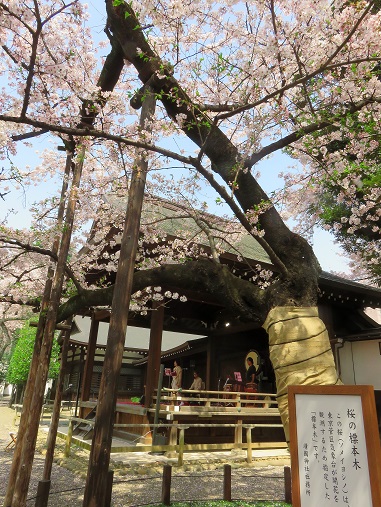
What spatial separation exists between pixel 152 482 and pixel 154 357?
3.02 meters

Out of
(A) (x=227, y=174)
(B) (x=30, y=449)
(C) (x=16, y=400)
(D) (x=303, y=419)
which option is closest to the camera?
(D) (x=303, y=419)

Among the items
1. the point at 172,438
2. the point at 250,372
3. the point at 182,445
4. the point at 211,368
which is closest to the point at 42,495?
the point at 182,445

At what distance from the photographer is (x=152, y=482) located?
668cm

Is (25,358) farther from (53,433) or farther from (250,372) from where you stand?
(53,433)

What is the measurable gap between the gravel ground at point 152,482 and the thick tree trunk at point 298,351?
3.23 meters

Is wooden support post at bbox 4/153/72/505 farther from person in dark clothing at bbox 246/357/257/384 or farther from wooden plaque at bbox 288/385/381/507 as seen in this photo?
person in dark clothing at bbox 246/357/257/384

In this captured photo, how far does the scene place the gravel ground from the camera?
18.8ft

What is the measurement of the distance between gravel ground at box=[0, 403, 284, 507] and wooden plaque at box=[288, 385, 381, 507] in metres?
3.57

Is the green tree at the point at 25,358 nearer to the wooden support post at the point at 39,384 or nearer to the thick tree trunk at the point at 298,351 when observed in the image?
the wooden support post at the point at 39,384

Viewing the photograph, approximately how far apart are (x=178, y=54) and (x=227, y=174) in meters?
1.67

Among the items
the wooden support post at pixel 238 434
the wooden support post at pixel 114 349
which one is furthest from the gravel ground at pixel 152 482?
the wooden support post at pixel 114 349

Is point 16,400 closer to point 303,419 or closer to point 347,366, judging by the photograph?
point 347,366

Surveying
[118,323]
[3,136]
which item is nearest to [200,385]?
[118,323]

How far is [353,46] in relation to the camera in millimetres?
4727
